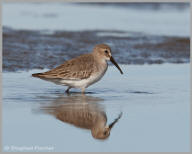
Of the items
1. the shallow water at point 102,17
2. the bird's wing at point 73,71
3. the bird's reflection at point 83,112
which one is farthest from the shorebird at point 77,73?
the shallow water at point 102,17

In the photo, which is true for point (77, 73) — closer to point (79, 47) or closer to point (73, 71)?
point (73, 71)

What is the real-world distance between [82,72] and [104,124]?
96.5 inches

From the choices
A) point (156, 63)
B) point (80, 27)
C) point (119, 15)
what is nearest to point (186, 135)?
point (156, 63)

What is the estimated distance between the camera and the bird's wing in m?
9.86

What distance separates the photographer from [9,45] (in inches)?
559

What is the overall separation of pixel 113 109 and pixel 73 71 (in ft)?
5.67

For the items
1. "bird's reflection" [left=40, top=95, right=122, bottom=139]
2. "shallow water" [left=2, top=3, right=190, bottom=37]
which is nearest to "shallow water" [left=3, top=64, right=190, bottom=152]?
"bird's reflection" [left=40, top=95, right=122, bottom=139]

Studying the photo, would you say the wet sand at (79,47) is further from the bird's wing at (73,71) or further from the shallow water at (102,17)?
the bird's wing at (73,71)

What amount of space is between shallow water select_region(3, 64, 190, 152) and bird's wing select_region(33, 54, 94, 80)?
0.33m

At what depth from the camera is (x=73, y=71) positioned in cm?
1007

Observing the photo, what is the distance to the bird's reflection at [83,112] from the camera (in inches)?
300

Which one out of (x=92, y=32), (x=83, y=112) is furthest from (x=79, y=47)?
(x=83, y=112)

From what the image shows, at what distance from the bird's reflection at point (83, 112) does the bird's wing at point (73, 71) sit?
0.43 m

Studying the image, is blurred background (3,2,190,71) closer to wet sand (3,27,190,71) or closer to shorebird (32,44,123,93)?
wet sand (3,27,190,71)
